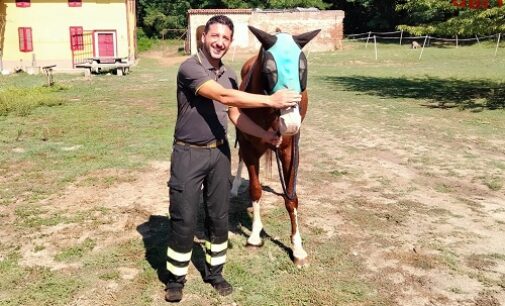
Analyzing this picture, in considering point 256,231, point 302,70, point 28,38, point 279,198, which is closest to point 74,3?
point 28,38

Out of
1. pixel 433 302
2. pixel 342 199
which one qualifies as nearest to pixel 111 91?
pixel 342 199

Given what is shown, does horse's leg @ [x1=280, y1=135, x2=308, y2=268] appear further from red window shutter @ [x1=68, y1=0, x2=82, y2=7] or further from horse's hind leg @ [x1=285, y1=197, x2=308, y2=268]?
red window shutter @ [x1=68, y1=0, x2=82, y2=7]

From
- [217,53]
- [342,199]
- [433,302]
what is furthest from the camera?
[342,199]

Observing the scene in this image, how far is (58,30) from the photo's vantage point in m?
25.4

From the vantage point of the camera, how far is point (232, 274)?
398 centimetres

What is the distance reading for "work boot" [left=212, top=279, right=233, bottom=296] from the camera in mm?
3656

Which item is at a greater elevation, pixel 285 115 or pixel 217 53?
pixel 217 53

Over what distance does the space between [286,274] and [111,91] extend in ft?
40.8

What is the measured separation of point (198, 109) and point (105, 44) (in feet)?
81.9

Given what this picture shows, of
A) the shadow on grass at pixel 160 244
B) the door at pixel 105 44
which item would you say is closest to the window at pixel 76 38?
the door at pixel 105 44

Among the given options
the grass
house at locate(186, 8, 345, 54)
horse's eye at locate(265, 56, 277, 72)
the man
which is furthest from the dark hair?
house at locate(186, 8, 345, 54)

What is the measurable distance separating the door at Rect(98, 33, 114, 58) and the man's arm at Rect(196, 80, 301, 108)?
987 inches

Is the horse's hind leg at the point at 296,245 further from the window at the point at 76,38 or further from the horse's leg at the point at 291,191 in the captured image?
the window at the point at 76,38

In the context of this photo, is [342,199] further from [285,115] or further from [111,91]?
[111,91]
